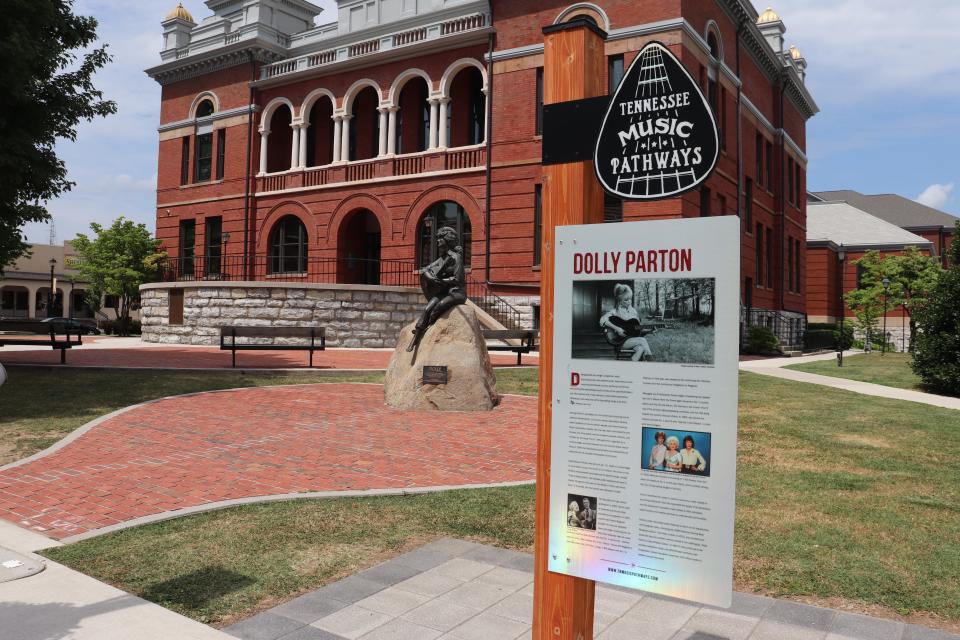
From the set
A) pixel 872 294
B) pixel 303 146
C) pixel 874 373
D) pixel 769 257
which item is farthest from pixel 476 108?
pixel 872 294


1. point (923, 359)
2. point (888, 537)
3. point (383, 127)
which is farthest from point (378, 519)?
point (383, 127)

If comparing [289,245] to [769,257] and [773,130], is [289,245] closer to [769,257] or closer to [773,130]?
[769,257]

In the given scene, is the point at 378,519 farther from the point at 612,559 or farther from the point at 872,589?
the point at 872,589

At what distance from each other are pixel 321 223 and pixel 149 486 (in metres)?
25.9

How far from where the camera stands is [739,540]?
5219 mm

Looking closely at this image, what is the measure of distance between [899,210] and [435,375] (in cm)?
7044

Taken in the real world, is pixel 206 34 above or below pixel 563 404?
above

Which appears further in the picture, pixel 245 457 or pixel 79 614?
pixel 245 457

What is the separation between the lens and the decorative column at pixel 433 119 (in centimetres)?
2861

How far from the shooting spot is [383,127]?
1188 inches

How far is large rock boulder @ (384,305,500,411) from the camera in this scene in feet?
36.6

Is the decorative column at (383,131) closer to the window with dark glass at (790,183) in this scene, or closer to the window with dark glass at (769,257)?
the window with dark glass at (769,257)

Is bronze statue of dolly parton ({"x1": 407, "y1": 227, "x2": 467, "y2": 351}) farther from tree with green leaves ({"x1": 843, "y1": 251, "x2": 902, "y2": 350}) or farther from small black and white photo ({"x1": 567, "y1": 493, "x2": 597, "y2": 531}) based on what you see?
tree with green leaves ({"x1": 843, "y1": 251, "x2": 902, "y2": 350})

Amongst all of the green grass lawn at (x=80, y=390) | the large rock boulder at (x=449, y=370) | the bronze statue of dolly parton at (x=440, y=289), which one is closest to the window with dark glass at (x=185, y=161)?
the green grass lawn at (x=80, y=390)
